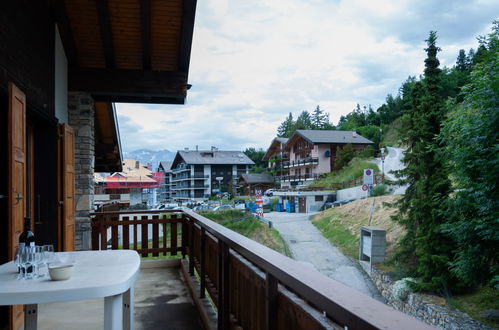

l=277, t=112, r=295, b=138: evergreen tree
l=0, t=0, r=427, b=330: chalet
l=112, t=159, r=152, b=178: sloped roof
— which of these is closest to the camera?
l=0, t=0, r=427, b=330: chalet

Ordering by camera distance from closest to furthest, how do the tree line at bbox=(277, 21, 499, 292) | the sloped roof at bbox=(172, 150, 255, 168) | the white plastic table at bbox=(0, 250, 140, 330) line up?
the white plastic table at bbox=(0, 250, 140, 330) < the tree line at bbox=(277, 21, 499, 292) < the sloped roof at bbox=(172, 150, 255, 168)

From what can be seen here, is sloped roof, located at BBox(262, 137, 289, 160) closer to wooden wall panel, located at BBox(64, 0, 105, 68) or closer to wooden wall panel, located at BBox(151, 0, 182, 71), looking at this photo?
wooden wall panel, located at BBox(151, 0, 182, 71)

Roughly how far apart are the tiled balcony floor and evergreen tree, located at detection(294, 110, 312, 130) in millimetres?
70663

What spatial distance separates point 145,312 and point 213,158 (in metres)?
61.2

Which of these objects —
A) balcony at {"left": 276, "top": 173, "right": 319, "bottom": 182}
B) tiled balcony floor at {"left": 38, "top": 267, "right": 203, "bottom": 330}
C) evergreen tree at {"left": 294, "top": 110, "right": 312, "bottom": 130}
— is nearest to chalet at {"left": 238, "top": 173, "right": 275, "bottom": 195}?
balcony at {"left": 276, "top": 173, "right": 319, "bottom": 182}

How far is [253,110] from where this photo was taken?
4589 inches

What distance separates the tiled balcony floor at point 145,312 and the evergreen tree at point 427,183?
10110 mm

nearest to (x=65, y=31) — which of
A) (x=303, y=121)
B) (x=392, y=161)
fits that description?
(x=392, y=161)

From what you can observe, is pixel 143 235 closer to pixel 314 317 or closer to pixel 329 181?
pixel 314 317

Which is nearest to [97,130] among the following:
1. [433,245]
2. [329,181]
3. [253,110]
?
[433,245]

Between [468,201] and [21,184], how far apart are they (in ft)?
35.5

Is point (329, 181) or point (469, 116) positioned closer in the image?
point (469, 116)

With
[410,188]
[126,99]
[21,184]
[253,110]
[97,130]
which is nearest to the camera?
[21,184]

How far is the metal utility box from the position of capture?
15430mm
